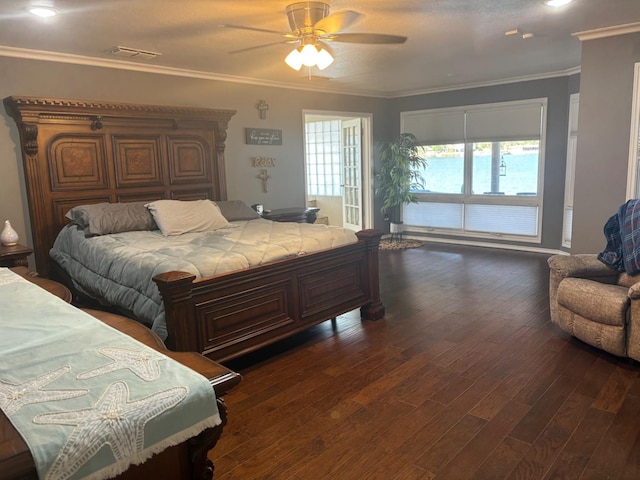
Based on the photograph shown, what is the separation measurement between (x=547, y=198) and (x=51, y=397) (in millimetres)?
6598

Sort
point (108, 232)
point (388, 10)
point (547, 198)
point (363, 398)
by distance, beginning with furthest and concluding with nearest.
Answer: point (547, 198), point (108, 232), point (388, 10), point (363, 398)

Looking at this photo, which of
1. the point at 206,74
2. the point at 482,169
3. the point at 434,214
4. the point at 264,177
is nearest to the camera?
the point at 206,74

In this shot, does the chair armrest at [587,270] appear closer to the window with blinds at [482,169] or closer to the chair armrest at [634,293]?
the chair armrest at [634,293]

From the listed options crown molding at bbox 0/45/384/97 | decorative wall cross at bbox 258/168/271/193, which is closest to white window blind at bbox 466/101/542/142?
crown molding at bbox 0/45/384/97

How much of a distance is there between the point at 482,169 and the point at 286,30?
13.9 feet

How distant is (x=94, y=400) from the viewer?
101 cm

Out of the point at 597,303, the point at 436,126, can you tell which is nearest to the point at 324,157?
the point at 436,126

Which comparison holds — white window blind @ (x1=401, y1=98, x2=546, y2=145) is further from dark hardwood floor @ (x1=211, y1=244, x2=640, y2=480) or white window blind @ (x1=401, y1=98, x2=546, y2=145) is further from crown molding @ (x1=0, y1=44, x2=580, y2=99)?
dark hardwood floor @ (x1=211, y1=244, x2=640, y2=480)

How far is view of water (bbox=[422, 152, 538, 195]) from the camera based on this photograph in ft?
21.5

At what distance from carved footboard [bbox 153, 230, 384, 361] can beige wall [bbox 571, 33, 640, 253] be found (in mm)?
2015

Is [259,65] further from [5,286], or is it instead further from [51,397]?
[51,397]

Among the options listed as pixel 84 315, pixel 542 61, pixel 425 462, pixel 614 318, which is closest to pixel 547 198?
pixel 542 61

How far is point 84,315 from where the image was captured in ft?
5.07

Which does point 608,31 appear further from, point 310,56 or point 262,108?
point 262,108
